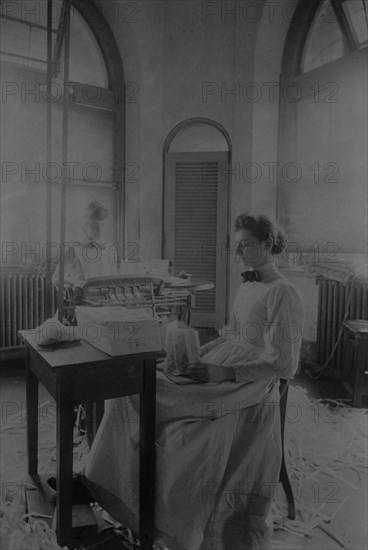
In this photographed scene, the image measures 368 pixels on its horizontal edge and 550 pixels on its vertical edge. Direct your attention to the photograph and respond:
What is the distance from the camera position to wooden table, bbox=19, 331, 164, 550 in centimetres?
150

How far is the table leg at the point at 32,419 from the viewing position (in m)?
2.03

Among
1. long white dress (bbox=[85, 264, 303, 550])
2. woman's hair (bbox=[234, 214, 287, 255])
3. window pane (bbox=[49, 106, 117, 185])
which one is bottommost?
long white dress (bbox=[85, 264, 303, 550])

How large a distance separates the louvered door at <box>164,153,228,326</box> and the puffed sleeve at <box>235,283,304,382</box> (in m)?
3.29

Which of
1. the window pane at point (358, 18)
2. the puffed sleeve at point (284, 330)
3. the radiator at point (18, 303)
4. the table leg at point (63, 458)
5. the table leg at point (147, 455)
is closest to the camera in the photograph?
the table leg at point (63, 458)

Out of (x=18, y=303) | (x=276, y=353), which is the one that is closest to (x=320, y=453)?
(x=276, y=353)

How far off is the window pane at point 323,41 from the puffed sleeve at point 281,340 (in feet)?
10.8

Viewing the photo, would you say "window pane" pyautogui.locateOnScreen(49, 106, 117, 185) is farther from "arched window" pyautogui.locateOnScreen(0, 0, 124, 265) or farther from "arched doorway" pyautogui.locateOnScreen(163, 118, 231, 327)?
"arched doorway" pyautogui.locateOnScreen(163, 118, 231, 327)

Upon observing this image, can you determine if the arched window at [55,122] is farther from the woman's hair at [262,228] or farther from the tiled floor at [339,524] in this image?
the woman's hair at [262,228]

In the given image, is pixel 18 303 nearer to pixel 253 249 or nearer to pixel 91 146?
pixel 91 146

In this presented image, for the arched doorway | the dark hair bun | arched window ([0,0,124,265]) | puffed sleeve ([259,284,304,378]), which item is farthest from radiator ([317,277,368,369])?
arched window ([0,0,124,265])

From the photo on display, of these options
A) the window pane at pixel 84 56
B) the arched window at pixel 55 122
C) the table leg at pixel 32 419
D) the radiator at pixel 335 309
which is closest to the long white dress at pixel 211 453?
the table leg at pixel 32 419

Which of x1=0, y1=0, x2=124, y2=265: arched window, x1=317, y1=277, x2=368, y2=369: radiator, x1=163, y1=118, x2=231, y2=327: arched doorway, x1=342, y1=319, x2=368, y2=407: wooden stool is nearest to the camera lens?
x1=342, y1=319, x2=368, y2=407: wooden stool

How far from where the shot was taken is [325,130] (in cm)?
438

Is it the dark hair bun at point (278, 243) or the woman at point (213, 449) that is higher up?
the dark hair bun at point (278, 243)
